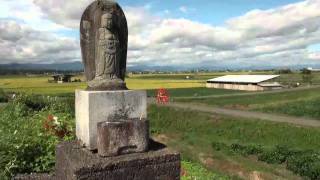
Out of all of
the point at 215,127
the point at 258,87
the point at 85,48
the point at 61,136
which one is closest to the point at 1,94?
the point at 215,127

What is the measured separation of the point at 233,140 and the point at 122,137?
2526cm

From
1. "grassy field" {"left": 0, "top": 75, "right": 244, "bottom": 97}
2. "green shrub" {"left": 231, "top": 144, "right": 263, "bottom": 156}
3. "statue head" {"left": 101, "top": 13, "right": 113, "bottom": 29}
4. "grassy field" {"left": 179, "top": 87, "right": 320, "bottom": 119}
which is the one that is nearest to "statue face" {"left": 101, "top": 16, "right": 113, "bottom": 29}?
"statue head" {"left": 101, "top": 13, "right": 113, "bottom": 29}

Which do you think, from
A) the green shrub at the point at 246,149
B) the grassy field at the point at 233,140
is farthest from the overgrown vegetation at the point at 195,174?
the green shrub at the point at 246,149

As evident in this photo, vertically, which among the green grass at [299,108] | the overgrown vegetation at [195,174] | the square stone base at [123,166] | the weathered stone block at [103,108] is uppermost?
the weathered stone block at [103,108]

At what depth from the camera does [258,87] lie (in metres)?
70.1

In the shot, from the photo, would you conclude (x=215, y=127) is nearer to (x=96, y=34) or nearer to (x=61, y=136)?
(x=61, y=136)

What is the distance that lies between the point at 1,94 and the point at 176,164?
2884cm

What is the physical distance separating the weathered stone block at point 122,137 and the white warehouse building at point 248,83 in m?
65.3

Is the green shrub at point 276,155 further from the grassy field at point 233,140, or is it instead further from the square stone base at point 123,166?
the square stone base at point 123,166

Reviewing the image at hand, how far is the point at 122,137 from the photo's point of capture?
5.87 meters

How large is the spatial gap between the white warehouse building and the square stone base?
65.2 m

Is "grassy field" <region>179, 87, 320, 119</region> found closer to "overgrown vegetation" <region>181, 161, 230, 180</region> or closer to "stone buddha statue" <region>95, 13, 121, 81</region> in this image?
"overgrown vegetation" <region>181, 161, 230, 180</region>

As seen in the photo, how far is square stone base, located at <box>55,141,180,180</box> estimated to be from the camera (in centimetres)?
556

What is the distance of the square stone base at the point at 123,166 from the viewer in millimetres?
5559
